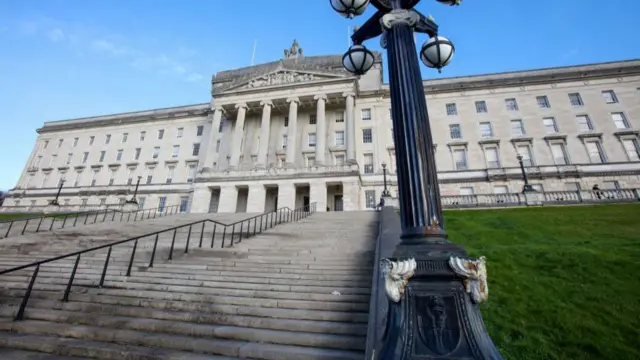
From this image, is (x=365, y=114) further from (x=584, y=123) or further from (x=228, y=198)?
(x=584, y=123)

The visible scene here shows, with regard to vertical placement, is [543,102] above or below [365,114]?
above

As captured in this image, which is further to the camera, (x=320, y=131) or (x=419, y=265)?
(x=320, y=131)

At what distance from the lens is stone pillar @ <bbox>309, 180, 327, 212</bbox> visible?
2601 cm

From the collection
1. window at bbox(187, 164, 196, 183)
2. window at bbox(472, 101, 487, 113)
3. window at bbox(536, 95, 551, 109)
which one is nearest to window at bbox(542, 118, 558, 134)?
window at bbox(536, 95, 551, 109)

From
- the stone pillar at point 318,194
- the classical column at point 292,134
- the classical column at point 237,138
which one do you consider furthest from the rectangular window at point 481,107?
the classical column at point 237,138

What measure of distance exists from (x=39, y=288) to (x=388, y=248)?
326 inches

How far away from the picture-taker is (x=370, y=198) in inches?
1142

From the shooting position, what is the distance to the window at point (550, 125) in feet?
96.8

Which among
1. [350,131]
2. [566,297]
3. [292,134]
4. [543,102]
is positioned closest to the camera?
[566,297]

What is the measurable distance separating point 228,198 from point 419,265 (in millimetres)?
28113

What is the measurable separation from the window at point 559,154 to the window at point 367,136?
62.7ft

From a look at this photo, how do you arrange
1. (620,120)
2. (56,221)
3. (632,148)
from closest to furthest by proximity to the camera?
(56,221) < (632,148) < (620,120)

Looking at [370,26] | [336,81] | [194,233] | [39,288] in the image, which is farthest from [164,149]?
[370,26]

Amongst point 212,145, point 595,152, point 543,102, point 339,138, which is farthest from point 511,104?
point 212,145
